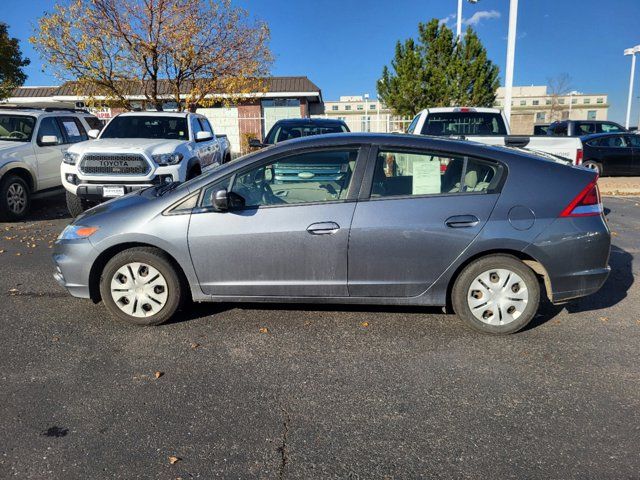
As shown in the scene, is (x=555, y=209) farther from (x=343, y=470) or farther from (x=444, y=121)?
(x=444, y=121)

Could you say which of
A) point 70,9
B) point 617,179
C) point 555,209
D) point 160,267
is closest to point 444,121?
point 555,209

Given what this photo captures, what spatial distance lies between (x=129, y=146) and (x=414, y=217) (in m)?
5.60

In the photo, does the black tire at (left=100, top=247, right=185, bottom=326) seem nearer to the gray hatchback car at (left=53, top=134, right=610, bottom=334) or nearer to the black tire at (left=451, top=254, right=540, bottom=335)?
the gray hatchback car at (left=53, top=134, right=610, bottom=334)

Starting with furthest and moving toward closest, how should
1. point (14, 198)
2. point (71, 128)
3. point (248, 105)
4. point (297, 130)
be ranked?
point (248, 105) < point (71, 128) < point (297, 130) < point (14, 198)

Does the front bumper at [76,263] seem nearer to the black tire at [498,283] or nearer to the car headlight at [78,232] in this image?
the car headlight at [78,232]

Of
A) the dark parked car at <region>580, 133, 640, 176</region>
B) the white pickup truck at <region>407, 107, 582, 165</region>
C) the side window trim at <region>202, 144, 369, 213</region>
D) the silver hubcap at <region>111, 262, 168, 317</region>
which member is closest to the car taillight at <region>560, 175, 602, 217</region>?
→ the side window trim at <region>202, 144, 369, 213</region>

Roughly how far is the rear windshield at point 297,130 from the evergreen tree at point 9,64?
583 inches

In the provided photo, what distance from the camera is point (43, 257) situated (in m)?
6.55

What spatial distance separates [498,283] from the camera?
3932mm

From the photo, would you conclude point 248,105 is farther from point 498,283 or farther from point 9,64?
point 498,283

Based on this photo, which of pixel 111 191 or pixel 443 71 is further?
pixel 443 71

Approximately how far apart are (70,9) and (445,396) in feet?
53.1

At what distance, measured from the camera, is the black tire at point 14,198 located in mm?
8586

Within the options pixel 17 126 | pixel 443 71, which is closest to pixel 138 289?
pixel 17 126
